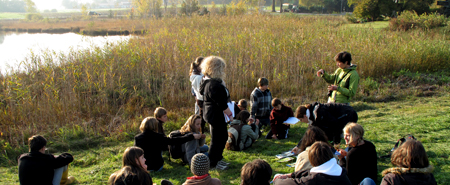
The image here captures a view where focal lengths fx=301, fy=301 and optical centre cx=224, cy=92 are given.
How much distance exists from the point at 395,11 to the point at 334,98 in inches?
833

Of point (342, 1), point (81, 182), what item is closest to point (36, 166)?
point (81, 182)

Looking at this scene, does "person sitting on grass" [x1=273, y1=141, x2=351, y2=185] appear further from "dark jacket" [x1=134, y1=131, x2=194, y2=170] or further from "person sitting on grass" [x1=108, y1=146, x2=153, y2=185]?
"dark jacket" [x1=134, y1=131, x2=194, y2=170]

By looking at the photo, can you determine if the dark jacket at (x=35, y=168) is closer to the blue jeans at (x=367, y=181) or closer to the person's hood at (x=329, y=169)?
the person's hood at (x=329, y=169)

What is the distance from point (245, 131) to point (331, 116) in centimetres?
132

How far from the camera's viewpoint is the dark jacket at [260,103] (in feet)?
18.1

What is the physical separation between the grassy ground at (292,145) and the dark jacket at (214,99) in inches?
29.8

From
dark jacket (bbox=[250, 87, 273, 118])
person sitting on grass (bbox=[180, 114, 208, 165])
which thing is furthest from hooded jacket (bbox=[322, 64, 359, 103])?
person sitting on grass (bbox=[180, 114, 208, 165])

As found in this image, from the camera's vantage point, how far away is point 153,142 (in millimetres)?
3912

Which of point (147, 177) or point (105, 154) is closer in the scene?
point (147, 177)

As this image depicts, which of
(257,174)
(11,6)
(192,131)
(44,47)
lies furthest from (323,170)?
(11,6)

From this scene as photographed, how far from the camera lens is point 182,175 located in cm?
403

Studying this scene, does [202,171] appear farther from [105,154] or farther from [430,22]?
[430,22]

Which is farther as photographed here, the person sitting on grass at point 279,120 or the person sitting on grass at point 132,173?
the person sitting on grass at point 279,120

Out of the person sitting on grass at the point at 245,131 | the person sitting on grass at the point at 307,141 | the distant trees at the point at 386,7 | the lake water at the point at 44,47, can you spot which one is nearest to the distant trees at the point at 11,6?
the lake water at the point at 44,47
